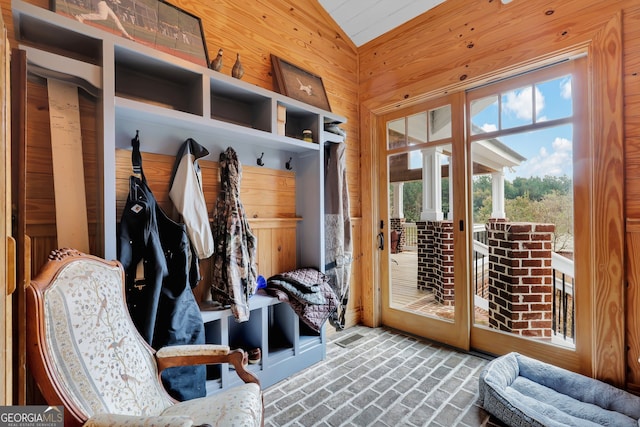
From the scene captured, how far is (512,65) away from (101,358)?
2974 mm

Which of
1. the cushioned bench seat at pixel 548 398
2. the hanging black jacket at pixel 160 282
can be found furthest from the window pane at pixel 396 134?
the hanging black jacket at pixel 160 282

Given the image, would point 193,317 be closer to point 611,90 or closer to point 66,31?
point 66,31

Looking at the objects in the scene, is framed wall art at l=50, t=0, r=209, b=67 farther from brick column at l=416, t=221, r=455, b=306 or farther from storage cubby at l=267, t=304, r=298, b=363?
brick column at l=416, t=221, r=455, b=306

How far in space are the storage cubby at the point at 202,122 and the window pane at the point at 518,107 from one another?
135 cm

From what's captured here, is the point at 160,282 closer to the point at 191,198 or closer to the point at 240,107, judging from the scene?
the point at 191,198

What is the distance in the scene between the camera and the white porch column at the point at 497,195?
7.53 feet

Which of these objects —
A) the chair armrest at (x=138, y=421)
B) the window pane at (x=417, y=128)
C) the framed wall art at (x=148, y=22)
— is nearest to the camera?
the chair armrest at (x=138, y=421)

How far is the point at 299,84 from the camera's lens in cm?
243

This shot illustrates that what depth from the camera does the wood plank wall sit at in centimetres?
172

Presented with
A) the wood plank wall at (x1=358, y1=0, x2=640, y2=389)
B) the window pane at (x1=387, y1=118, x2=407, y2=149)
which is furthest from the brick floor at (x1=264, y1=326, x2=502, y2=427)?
the window pane at (x1=387, y1=118, x2=407, y2=149)

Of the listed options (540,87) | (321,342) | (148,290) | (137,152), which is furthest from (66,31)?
(540,87)

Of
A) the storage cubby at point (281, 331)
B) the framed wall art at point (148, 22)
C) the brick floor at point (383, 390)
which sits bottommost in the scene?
the brick floor at point (383, 390)

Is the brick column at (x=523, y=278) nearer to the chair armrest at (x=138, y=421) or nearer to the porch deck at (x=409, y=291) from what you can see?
the porch deck at (x=409, y=291)

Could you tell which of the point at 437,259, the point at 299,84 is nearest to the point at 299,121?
the point at 299,84
